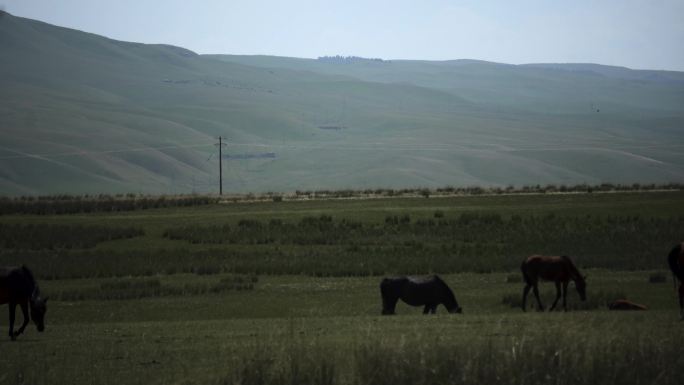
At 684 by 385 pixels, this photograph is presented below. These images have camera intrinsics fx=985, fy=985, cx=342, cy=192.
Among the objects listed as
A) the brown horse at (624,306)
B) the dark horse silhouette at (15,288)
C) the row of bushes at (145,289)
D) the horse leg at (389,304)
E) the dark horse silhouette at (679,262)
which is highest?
the dark horse silhouette at (679,262)

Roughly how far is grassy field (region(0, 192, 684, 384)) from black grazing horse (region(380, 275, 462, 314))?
46cm

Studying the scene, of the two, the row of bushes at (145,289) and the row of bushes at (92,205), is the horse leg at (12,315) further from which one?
the row of bushes at (92,205)

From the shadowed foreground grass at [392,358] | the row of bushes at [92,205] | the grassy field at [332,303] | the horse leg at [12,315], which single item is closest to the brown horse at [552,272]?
the grassy field at [332,303]

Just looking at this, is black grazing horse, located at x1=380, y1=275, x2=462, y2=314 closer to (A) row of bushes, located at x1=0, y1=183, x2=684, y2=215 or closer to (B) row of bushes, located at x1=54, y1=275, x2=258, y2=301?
(B) row of bushes, located at x1=54, y1=275, x2=258, y2=301

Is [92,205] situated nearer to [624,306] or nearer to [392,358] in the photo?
[624,306]

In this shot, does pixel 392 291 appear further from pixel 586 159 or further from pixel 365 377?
pixel 586 159

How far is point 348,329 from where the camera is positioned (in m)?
17.4

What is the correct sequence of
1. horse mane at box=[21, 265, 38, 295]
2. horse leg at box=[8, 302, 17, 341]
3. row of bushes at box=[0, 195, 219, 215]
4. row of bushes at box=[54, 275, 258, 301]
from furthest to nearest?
row of bushes at box=[0, 195, 219, 215] → row of bushes at box=[54, 275, 258, 301] → horse mane at box=[21, 265, 38, 295] → horse leg at box=[8, 302, 17, 341]

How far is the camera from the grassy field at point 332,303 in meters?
12.8

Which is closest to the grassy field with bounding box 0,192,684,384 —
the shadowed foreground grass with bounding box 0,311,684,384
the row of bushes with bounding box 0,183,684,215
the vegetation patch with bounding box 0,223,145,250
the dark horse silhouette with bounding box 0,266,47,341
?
the shadowed foreground grass with bounding box 0,311,684,384

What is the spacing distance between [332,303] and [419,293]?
13.6 ft

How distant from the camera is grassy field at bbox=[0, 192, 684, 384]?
1276 cm

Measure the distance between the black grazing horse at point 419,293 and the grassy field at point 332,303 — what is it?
1.51 ft

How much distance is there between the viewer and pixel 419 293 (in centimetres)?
2281
